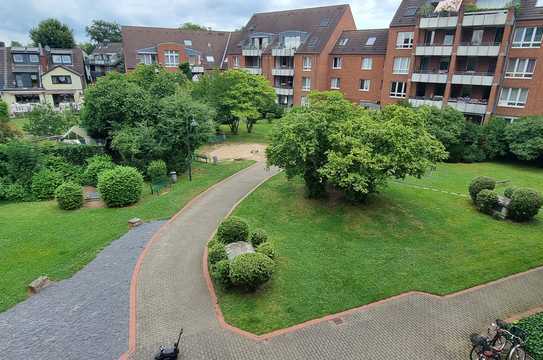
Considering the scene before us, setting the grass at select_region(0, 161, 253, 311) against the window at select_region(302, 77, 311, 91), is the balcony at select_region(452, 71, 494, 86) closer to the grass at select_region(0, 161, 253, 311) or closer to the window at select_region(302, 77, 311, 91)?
the window at select_region(302, 77, 311, 91)

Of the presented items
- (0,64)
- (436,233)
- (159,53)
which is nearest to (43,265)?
(436,233)

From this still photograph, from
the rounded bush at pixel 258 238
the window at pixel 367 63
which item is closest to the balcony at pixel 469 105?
the window at pixel 367 63

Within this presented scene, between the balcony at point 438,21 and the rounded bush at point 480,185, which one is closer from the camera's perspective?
the rounded bush at point 480,185

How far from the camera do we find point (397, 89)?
37.0 meters

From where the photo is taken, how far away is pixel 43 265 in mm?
13375

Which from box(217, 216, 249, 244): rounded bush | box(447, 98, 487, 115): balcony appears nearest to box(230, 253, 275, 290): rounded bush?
box(217, 216, 249, 244): rounded bush

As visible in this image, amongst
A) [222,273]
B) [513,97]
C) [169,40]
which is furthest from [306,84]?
[222,273]

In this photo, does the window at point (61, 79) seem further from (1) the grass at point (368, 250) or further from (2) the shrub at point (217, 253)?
(2) the shrub at point (217, 253)

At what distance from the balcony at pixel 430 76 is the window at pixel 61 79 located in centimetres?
4966

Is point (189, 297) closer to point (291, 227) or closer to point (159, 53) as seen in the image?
point (291, 227)

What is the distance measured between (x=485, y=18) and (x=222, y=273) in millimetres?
32238

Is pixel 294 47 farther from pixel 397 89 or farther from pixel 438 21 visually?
pixel 438 21

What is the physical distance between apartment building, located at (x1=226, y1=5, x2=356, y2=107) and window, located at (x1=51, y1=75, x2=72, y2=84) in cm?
2584

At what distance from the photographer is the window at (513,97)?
97.2 ft
